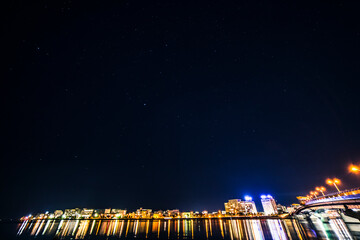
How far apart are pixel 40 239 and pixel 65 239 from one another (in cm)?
993

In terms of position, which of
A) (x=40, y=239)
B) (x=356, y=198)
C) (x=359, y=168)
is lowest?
(x=40, y=239)

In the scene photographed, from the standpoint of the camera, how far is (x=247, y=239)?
37.6 m

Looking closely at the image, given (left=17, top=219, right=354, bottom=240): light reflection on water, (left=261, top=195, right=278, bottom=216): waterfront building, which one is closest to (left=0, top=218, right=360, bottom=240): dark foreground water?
(left=17, top=219, right=354, bottom=240): light reflection on water

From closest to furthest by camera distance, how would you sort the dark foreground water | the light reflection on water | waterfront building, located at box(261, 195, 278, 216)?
the dark foreground water
the light reflection on water
waterfront building, located at box(261, 195, 278, 216)

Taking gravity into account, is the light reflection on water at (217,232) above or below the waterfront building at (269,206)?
below

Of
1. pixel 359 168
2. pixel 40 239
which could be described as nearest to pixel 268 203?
pixel 359 168

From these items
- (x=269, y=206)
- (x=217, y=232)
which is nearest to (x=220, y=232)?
(x=217, y=232)

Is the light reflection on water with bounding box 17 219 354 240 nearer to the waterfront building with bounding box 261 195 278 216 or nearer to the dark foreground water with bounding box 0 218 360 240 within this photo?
the dark foreground water with bounding box 0 218 360 240

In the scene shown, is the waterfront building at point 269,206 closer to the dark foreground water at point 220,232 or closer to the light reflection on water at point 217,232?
the light reflection on water at point 217,232

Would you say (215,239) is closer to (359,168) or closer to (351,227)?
(351,227)

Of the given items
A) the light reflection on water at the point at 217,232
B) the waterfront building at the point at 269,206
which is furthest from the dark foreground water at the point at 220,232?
the waterfront building at the point at 269,206

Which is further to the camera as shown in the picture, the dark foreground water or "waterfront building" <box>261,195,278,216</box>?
"waterfront building" <box>261,195,278,216</box>

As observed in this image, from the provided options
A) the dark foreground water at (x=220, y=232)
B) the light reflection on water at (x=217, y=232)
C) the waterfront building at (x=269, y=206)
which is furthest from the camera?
the waterfront building at (x=269, y=206)

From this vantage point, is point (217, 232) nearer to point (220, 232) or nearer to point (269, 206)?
point (220, 232)
